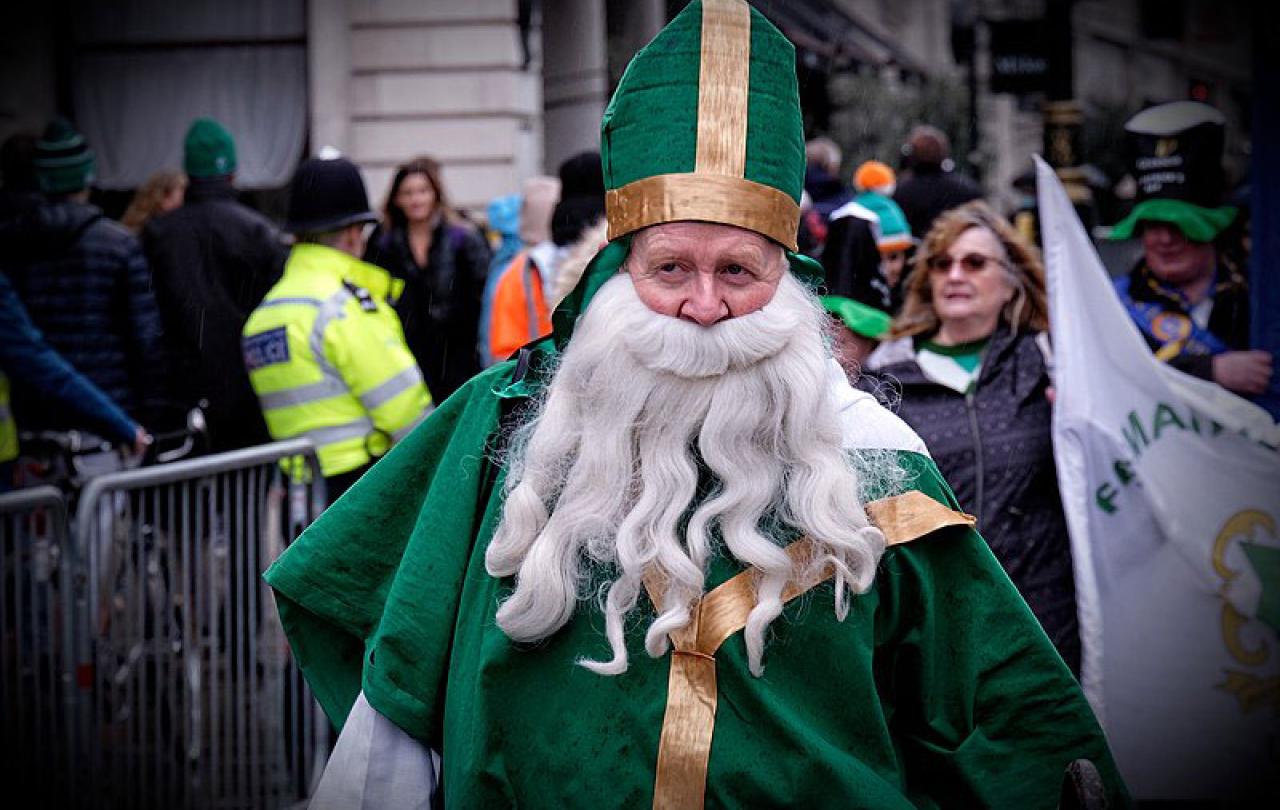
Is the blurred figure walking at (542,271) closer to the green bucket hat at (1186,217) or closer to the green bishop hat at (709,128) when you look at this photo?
the green bucket hat at (1186,217)

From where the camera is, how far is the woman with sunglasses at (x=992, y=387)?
4848 millimetres

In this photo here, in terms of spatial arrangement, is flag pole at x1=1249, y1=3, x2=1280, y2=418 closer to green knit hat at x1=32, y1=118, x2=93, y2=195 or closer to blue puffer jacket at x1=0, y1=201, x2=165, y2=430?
blue puffer jacket at x1=0, y1=201, x2=165, y2=430

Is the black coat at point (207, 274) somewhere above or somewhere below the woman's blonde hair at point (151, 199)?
below

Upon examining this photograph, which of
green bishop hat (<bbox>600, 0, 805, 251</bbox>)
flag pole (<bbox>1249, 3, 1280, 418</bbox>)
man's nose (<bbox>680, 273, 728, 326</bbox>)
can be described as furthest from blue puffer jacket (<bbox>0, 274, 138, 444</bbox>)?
flag pole (<bbox>1249, 3, 1280, 418</bbox>)

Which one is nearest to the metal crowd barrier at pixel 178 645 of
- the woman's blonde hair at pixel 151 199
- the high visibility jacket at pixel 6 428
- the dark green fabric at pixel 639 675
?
the high visibility jacket at pixel 6 428

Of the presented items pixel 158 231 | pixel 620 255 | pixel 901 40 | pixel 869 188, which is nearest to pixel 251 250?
pixel 158 231

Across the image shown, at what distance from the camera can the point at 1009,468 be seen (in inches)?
191

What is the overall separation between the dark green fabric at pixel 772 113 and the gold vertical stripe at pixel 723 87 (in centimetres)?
2

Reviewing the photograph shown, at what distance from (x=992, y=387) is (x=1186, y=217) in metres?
1.25

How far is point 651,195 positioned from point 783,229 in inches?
9.3

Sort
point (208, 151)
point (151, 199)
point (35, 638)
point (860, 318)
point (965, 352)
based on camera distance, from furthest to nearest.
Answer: point (151, 199) → point (208, 151) → point (860, 318) → point (965, 352) → point (35, 638)

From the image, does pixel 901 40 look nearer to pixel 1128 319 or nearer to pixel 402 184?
pixel 402 184

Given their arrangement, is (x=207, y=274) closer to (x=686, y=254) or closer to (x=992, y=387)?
(x=992, y=387)

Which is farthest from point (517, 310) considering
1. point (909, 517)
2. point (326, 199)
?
point (909, 517)
